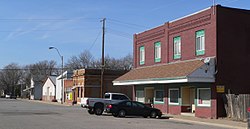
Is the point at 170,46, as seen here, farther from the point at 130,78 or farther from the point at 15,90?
the point at 15,90

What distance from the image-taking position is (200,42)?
103 ft

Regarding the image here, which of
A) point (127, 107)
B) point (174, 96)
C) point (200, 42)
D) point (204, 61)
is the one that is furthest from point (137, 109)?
point (200, 42)

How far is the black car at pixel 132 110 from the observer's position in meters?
31.0

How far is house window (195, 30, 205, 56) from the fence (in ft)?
14.4

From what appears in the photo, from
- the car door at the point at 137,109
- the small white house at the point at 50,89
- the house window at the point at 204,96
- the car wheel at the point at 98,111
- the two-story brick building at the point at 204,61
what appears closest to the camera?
the two-story brick building at the point at 204,61

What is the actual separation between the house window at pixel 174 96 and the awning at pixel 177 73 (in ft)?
6.61

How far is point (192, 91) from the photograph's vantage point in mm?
33375

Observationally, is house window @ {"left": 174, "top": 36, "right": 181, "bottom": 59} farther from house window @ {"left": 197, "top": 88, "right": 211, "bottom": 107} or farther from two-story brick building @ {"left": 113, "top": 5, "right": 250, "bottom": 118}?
house window @ {"left": 197, "top": 88, "right": 211, "bottom": 107}

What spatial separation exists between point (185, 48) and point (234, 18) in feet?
17.1

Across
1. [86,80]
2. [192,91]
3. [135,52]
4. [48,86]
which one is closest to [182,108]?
[192,91]

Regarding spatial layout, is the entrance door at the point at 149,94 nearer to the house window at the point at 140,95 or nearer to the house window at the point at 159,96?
the house window at the point at 140,95

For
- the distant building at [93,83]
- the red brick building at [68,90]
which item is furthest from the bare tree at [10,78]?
the distant building at [93,83]

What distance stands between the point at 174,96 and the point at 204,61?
6238 mm

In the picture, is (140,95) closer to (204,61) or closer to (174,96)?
(174,96)
